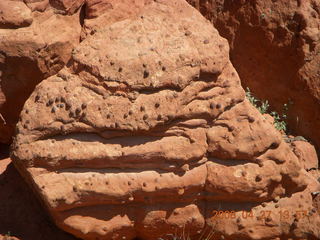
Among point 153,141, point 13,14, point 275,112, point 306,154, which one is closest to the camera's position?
point 153,141

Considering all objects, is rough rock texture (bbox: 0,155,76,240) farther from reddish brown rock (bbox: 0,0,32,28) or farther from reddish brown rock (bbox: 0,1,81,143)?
reddish brown rock (bbox: 0,0,32,28)

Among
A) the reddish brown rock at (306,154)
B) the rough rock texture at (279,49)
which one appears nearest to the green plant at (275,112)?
the rough rock texture at (279,49)

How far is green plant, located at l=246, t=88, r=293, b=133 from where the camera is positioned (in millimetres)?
4370

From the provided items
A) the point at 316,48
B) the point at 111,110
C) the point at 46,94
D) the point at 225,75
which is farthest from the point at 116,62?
the point at 316,48

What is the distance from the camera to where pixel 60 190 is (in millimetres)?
3127

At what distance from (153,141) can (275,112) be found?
70.1 inches

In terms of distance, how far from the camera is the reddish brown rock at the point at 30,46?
3.59m

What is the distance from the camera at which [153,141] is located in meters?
3.16

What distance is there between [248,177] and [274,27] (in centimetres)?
169

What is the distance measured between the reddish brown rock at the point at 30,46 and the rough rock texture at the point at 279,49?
4.54 ft

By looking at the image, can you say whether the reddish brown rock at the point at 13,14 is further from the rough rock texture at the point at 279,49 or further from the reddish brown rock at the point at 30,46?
the rough rock texture at the point at 279,49

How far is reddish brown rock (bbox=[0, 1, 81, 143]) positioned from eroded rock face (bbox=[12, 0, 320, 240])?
0.44 m
